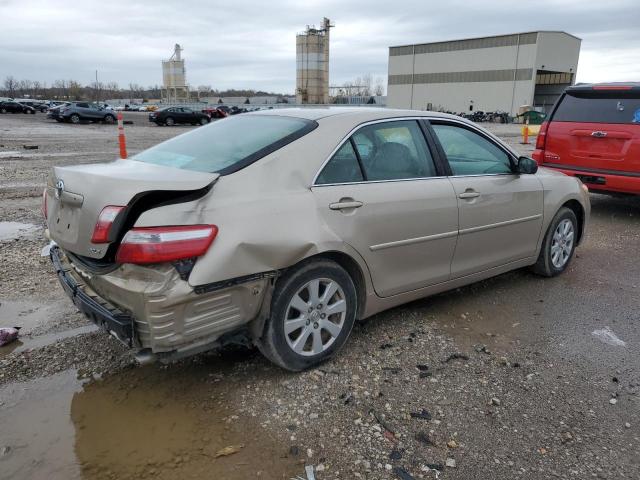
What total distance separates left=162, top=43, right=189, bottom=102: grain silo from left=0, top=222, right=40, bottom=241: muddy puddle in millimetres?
93177

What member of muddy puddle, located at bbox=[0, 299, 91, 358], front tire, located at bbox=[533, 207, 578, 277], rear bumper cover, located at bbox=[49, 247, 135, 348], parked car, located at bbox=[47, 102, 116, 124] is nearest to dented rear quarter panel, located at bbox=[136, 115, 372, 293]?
rear bumper cover, located at bbox=[49, 247, 135, 348]

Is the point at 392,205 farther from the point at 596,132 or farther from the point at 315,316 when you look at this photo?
the point at 596,132

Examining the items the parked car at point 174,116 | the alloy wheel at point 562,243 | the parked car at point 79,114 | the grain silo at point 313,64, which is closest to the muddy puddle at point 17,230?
the alloy wheel at point 562,243

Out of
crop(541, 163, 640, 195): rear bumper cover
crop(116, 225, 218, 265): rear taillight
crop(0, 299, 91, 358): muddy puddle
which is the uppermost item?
crop(116, 225, 218, 265): rear taillight

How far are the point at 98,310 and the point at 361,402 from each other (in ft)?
5.15

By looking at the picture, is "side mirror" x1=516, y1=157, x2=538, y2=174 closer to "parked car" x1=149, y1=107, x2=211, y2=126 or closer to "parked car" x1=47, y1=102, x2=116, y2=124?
"parked car" x1=149, y1=107, x2=211, y2=126

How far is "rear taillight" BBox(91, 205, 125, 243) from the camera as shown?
2640mm

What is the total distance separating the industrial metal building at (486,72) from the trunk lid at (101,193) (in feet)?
198

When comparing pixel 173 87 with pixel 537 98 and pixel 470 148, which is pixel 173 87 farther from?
pixel 470 148

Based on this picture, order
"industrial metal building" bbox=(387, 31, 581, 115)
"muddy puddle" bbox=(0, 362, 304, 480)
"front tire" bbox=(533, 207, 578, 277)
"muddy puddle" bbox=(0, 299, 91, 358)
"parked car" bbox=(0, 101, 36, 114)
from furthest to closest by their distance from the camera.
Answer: "industrial metal building" bbox=(387, 31, 581, 115) < "parked car" bbox=(0, 101, 36, 114) < "front tire" bbox=(533, 207, 578, 277) < "muddy puddle" bbox=(0, 299, 91, 358) < "muddy puddle" bbox=(0, 362, 304, 480)

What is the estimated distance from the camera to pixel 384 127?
3764 mm

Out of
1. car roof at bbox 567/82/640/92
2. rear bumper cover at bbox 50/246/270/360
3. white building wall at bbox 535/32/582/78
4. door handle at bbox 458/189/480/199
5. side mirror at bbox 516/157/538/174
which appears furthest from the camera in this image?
white building wall at bbox 535/32/582/78

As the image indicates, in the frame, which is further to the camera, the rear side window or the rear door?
the rear door

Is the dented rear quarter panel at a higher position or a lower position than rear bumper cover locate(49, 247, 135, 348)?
higher
